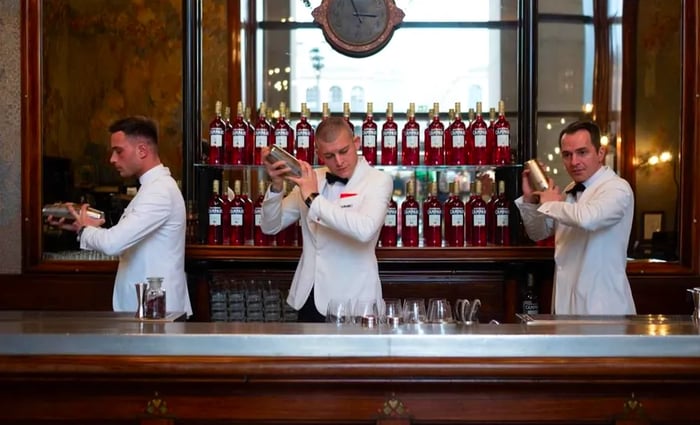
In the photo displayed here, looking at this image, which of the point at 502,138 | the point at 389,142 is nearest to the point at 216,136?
the point at 389,142

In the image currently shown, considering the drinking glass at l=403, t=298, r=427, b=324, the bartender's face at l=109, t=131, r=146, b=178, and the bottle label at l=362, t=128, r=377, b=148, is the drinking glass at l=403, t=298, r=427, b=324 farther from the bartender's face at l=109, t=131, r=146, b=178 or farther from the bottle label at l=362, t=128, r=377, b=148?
the bottle label at l=362, t=128, r=377, b=148

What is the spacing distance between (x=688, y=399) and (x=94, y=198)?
3.45m

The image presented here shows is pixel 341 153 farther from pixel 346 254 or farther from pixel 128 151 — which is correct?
pixel 128 151

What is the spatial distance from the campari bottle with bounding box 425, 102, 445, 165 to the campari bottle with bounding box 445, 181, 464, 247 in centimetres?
16

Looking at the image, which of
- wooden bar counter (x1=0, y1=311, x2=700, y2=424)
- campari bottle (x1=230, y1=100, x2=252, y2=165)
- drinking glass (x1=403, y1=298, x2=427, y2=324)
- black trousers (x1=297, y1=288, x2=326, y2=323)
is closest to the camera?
wooden bar counter (x1=0, y1=311, x2=700, y2=424)

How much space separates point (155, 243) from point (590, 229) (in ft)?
5.65

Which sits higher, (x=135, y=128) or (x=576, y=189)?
(x=135, y=128)

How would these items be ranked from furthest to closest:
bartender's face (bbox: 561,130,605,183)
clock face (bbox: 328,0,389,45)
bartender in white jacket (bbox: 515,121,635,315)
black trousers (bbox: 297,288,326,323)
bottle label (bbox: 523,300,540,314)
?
1. clock face (bbox: 328,0,389,45)
2. bottle label (bbox: 523,300,540,314)
3. bartender's face (bbox: 561,130,605,183)
4. black trousers (bbox: 297,288,326,323)
5. bartender in white jacket (bbox: 515,121,635,315)

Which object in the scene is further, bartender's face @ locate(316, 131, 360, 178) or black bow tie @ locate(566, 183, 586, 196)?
black bow tie @ locate(566, 183, 586, 196)

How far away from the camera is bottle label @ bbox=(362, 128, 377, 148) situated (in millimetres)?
4418

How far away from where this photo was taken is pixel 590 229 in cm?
328

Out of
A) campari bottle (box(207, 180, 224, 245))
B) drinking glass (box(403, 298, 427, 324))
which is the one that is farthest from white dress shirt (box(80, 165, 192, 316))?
drinking glass (box(403, 298, 427, 324))

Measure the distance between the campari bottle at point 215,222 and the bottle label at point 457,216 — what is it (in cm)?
122

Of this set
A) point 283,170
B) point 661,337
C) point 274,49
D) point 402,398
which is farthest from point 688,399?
point 274,49
